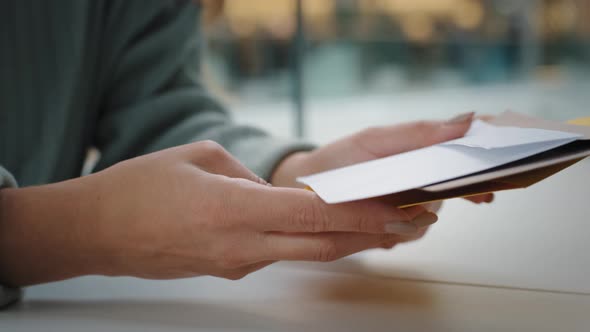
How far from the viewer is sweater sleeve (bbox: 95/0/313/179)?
1.94ft

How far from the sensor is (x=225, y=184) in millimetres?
313

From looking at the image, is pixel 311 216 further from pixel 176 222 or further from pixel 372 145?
pixel 372 145

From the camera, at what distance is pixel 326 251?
318 mm

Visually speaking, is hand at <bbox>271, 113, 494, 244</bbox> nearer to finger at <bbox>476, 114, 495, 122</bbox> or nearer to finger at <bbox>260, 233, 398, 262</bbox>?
finger at <bbox>476, 114, 495, 122</bbox>

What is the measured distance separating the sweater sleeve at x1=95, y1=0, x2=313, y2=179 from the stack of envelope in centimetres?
24

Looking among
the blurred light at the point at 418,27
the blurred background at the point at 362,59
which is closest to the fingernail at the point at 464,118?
the blurred background at the point at 362,59

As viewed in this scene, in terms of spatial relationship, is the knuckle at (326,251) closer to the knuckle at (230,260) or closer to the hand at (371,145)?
the knuckle at (230,260)

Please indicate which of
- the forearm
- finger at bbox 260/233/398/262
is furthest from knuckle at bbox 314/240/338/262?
the forearm

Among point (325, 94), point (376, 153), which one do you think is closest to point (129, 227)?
point (376, 153)

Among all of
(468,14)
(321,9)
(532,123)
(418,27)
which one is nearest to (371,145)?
(532,123)

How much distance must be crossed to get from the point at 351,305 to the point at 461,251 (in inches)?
5.4

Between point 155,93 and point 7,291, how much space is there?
31cm

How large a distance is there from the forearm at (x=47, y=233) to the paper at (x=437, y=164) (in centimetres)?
13

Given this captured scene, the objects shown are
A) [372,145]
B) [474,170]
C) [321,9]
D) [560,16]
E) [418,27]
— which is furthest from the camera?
[560,16]
